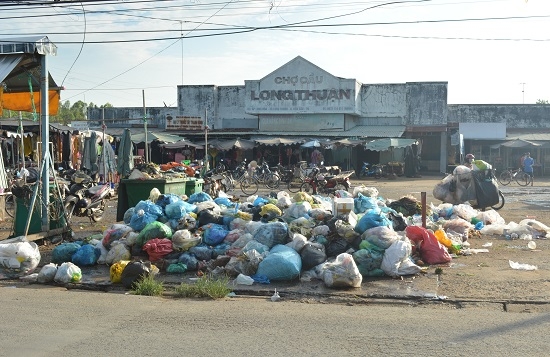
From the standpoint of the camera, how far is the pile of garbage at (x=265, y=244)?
8523 millimetres

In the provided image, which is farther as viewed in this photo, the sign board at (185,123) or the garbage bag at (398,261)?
the sign board at (185,123)

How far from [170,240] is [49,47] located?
4.46m

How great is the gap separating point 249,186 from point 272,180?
1.23 meters

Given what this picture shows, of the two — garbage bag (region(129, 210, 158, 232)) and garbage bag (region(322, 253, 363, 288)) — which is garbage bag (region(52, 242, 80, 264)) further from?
garbage bag (region(322, 253, 363, 288))

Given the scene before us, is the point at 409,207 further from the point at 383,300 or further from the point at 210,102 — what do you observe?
the point at 210,102

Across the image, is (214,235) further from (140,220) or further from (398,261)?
(398,261)

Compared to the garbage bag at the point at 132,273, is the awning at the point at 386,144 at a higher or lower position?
higher

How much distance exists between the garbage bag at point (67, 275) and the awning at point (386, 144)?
26.3 metres

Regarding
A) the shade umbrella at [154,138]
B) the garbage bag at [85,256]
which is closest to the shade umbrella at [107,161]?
the shade umbrella at [154,138]

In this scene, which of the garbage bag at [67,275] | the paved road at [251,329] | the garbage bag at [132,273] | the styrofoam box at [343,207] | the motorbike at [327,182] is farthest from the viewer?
the motorbike at [327,182]

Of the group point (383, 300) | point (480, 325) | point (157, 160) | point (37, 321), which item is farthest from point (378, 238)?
point (157, 160)

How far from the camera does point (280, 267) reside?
839 centimetres

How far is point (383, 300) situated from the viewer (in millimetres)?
7484

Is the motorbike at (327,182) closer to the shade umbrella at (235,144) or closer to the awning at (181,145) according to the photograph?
the shade umbrella at (235,144)
